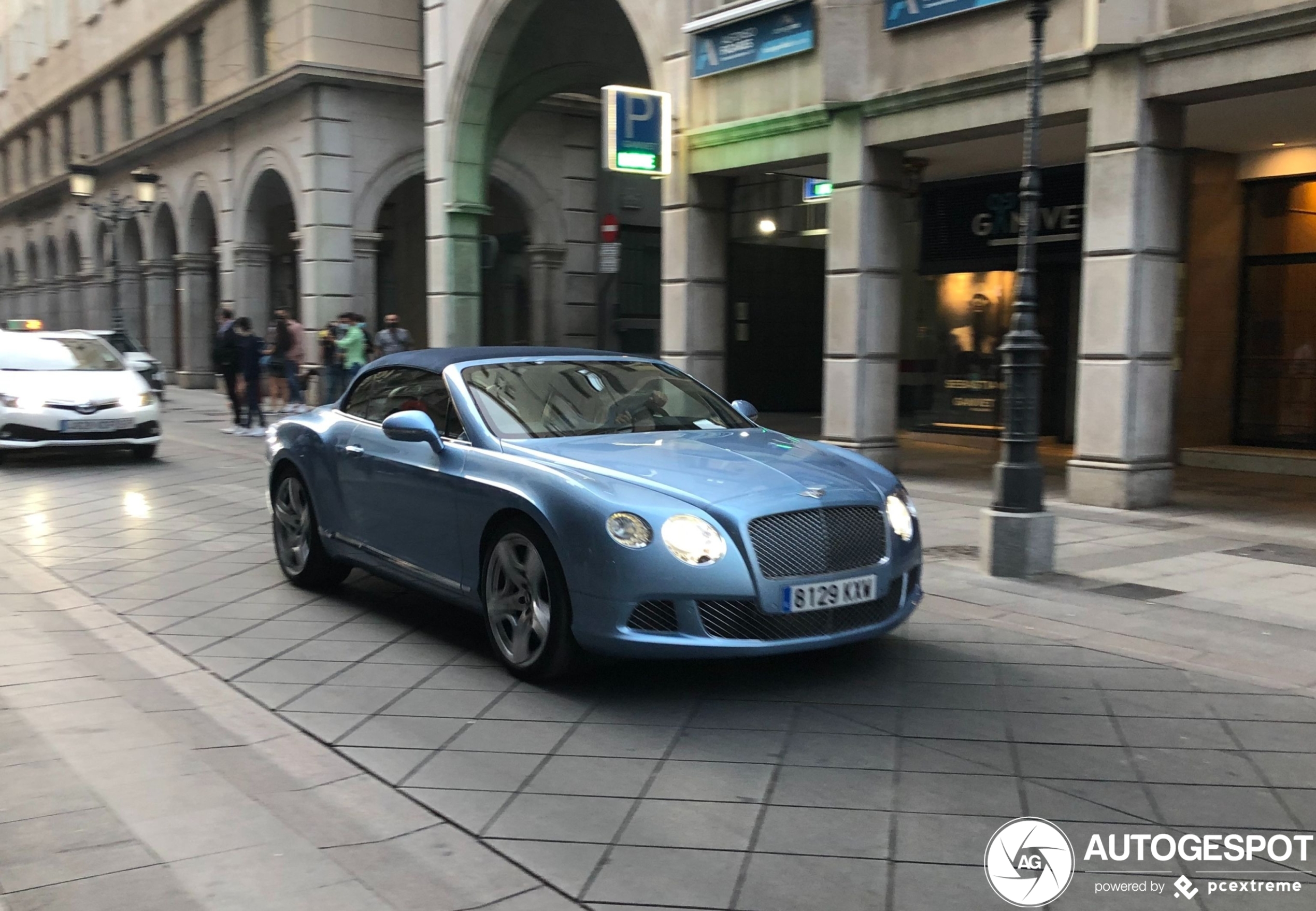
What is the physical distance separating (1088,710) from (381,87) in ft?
71.1

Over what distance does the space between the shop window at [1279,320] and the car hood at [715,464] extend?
10.6 metres

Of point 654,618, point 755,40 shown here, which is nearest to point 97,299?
point 755,40

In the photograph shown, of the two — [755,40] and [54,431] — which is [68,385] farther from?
[755,40]

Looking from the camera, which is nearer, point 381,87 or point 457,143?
point 457,143

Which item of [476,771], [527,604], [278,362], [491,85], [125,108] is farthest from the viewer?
[125,108]

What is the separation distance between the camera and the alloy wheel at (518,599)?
5395mm

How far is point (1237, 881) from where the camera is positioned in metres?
3.49

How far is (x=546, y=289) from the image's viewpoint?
1001 inches

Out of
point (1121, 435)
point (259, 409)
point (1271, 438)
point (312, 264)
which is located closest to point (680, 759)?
point (1121, 435)

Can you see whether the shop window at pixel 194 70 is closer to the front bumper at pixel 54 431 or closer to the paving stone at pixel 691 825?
the front bumper at pixel 54 431

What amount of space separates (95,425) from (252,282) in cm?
1430

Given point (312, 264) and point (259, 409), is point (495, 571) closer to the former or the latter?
point (259, 409)

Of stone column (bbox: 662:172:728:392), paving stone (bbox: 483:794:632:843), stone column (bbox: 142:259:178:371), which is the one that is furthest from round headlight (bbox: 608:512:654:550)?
stone column (bbox: 142:259:178:371)

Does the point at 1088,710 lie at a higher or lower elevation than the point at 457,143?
lower
